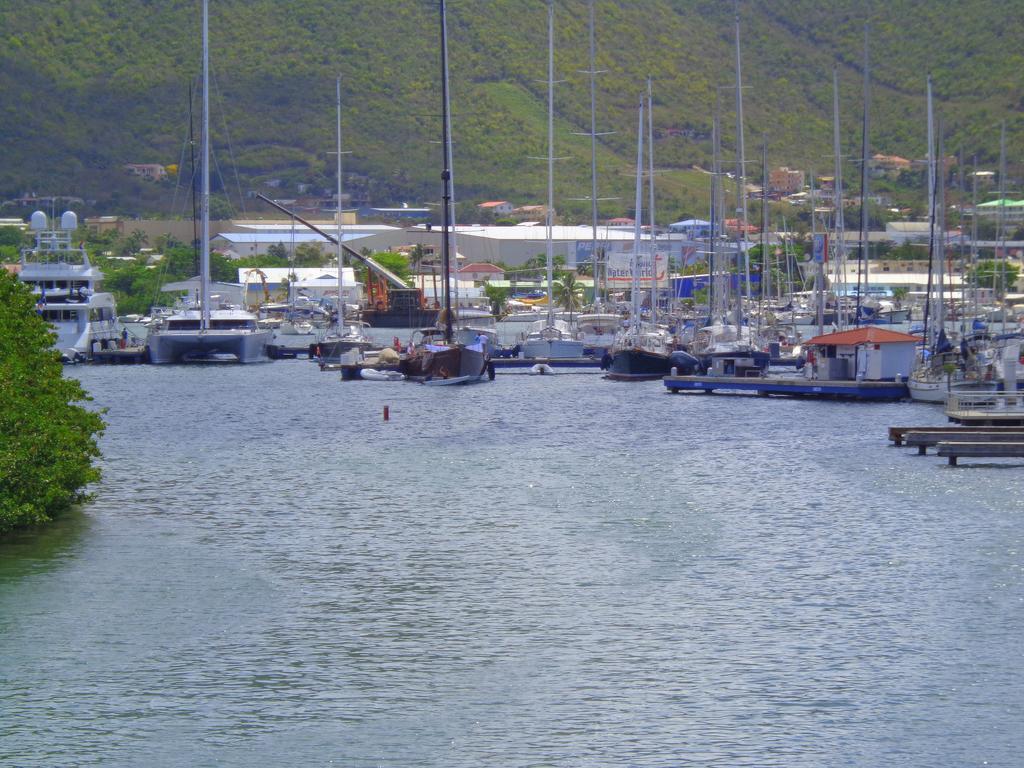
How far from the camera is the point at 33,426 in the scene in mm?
30312

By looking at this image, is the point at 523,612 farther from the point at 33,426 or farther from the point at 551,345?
the point at 551,345

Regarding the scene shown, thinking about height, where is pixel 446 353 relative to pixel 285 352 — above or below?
above

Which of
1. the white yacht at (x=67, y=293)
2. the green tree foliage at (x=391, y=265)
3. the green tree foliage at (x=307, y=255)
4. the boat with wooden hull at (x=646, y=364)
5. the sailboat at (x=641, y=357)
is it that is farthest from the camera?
the green tree foliage at (x=307, y=255)

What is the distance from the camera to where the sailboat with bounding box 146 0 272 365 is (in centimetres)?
8594

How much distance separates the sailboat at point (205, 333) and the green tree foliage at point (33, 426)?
49.8 meters

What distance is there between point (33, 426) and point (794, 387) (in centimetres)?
3790

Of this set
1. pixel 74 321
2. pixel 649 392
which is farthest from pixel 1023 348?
pixel 74 321

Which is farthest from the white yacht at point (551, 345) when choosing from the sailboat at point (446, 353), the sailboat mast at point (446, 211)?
the sailboat mast at point (446, 211)

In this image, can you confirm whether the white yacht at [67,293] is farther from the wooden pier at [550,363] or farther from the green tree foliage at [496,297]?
the green tree foliage at [496,297]

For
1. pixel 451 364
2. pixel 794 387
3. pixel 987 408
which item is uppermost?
pixel 451 364

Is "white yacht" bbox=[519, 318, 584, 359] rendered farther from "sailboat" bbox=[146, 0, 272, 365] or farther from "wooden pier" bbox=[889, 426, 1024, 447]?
"wooden pier" bbox=[889, 426, 1024, 447]

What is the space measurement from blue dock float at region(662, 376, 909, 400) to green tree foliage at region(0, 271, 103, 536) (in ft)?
107

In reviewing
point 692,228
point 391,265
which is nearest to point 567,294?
point 692,228

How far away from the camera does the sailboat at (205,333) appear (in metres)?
85.9
